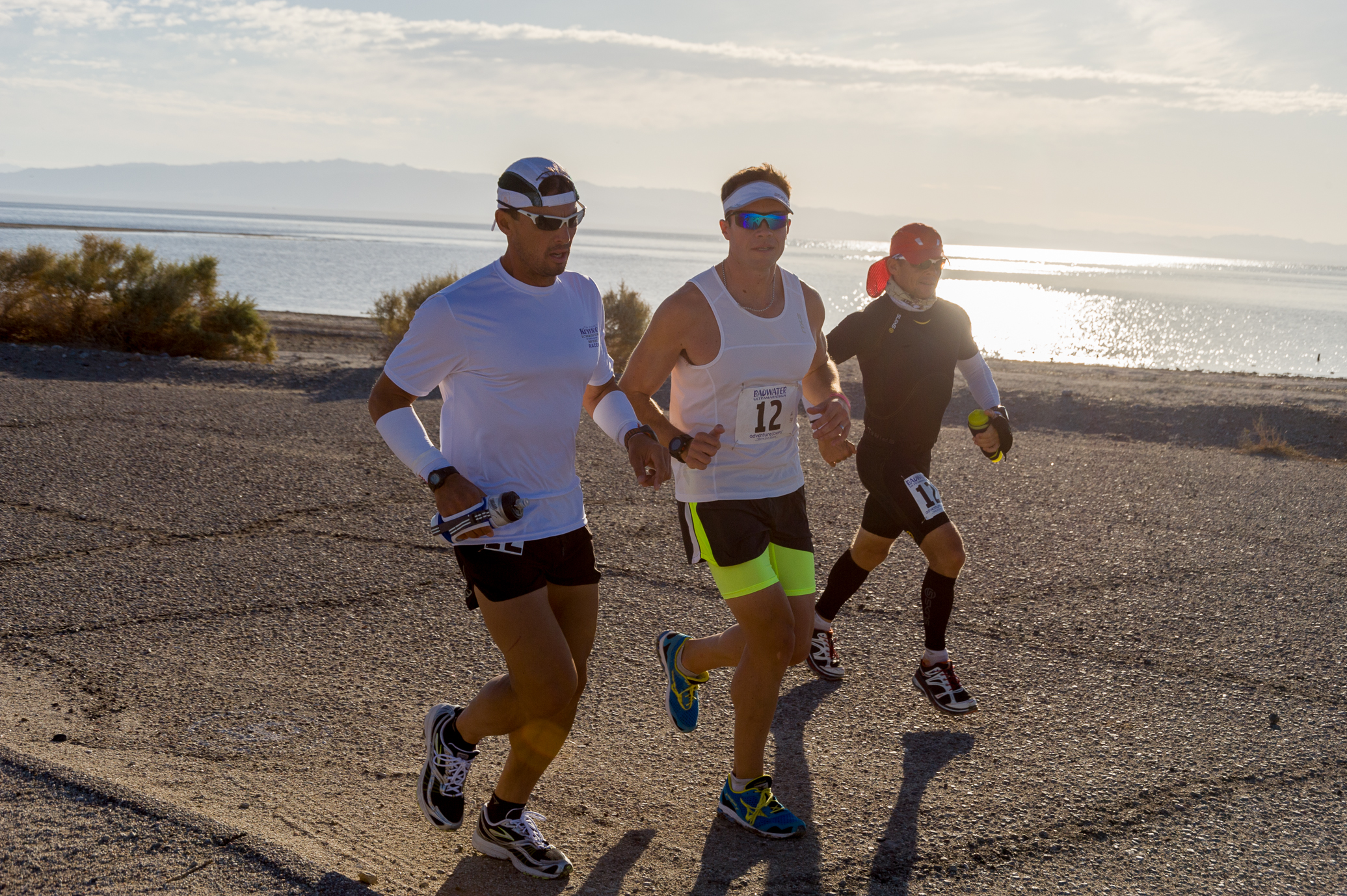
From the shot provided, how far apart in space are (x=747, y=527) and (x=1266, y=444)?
11550 millimetres

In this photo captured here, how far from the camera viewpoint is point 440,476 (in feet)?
9.68

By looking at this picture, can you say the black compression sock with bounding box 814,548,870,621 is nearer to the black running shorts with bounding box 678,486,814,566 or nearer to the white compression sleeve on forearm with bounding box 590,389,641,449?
the black running shorts with bounding box 678,486,814,566

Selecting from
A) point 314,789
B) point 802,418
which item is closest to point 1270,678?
point 314,789

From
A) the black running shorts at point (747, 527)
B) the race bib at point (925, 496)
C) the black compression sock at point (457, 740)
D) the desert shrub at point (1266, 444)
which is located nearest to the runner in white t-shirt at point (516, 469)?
the black compression sock at point (457, 740)

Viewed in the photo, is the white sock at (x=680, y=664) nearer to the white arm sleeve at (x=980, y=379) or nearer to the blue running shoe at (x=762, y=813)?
the blue running shoe at (x=762, y=813)

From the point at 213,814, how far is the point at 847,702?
2667 mm

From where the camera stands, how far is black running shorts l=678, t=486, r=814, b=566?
3.58 m

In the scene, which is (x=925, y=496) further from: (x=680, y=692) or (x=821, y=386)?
(x=680, y=692)

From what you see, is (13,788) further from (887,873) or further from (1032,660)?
(1032,660)

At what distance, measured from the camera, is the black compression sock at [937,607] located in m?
4.69

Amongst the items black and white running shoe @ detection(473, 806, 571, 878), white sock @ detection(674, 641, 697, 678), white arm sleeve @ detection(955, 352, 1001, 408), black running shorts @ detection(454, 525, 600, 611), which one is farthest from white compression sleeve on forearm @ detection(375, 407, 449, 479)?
white arm sleeve @ detection(955, 352, 1001, 408)

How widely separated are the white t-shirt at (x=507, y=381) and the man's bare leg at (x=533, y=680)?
0.22m

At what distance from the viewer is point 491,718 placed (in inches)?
125

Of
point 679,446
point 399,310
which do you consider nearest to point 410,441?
point 679,446
